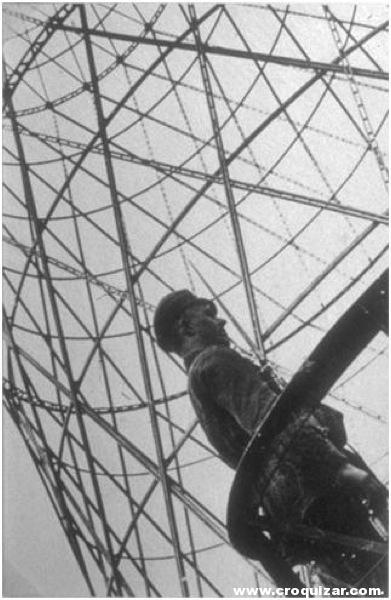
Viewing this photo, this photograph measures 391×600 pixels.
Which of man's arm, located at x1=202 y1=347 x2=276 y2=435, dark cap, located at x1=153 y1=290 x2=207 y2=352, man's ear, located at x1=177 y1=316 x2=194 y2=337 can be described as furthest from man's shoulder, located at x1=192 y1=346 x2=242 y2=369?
dark cap, located at x1=153 y1=290 x2=207 y2=352

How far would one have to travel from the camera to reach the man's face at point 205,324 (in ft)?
19.7

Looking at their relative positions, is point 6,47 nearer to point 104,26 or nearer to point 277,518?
point 104,26

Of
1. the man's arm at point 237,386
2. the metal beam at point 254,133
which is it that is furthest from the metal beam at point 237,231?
the man's arm at point 237,386

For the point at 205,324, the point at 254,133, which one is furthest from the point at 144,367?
the point at 254,133

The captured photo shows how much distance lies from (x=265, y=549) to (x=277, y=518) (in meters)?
0.21

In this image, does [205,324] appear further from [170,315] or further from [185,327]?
[170,315]

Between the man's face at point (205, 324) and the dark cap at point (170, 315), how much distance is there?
0.21ft

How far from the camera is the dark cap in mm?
6207

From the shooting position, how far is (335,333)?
415 centimetres

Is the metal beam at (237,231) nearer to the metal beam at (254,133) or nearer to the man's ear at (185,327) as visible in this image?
the metal beam at (254,133)

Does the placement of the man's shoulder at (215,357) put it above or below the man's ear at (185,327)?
below

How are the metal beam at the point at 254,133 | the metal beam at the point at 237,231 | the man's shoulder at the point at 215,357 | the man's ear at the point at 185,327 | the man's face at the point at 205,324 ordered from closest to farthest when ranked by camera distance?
the man's shoulder at the point at 215,357 < the man's face at the point at 205,324 < the man's ear at the point at 185,327 < the metal beam at the point at 237,231 < the metal beam at the point at 254,133

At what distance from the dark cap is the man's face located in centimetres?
6

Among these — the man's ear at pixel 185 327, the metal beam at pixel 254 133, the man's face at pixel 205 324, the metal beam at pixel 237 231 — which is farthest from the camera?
the metal beam at pixel 254 133
